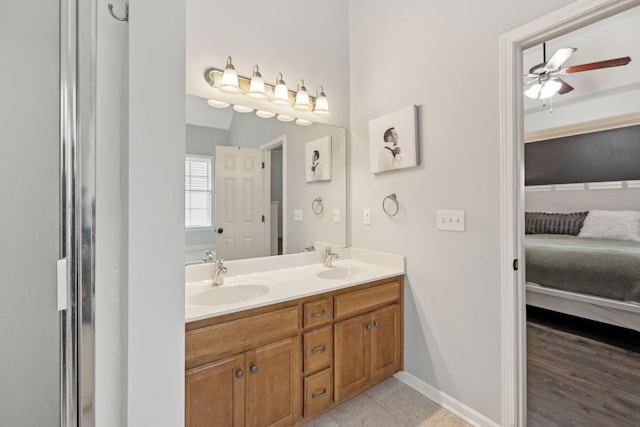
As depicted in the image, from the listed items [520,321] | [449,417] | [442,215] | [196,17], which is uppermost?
[196,17]

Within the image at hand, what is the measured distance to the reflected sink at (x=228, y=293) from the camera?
59.2 inches

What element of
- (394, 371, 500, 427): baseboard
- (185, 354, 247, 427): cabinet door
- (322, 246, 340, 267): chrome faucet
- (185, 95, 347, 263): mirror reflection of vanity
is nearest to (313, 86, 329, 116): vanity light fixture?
(185, 95, 347, 263): mirror reflection of vanity

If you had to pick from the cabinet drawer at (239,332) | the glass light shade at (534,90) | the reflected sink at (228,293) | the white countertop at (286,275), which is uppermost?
the glass light shade at (534,90)

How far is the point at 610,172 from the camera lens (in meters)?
3.75

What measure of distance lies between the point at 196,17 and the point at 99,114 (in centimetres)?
128

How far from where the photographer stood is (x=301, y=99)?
6.59 ft

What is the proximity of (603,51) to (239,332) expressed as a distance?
4451mm

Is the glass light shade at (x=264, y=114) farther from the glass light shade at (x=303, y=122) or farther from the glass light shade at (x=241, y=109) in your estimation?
the glass light shade at (x=303, y=122)

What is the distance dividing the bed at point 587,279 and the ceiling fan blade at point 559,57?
1674 mm

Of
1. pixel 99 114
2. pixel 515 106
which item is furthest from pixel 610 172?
pixel 99 114

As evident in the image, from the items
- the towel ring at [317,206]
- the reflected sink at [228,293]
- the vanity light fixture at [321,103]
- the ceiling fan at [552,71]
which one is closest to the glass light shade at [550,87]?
the ceiling fan at [552,71]

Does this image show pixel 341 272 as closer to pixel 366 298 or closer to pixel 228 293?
pixel 366 298

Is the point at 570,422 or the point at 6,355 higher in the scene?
the point at 6,355

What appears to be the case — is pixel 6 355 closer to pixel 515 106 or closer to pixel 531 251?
pixel 515 106
